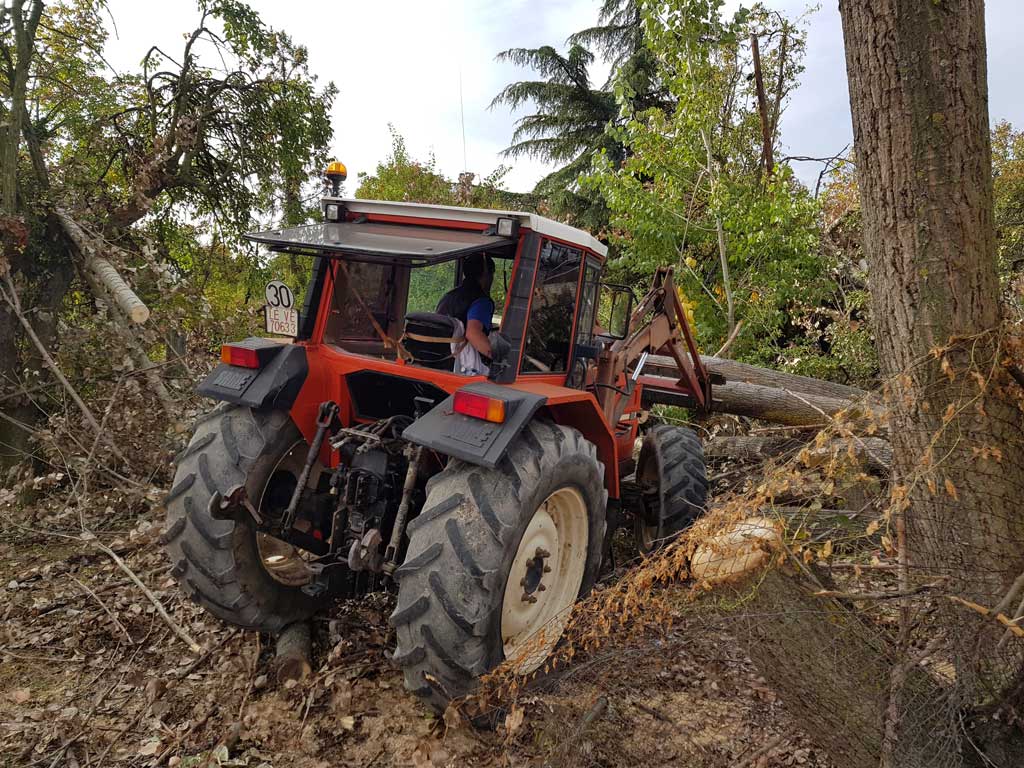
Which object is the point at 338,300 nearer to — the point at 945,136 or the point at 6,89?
the point at 945,136

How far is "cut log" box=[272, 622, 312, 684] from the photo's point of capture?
3.31 metres

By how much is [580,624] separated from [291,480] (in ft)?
5.49

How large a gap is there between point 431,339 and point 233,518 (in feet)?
4.12

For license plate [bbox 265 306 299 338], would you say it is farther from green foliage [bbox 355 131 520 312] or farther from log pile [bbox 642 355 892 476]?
green foliage [bbox 355 131 520 312]

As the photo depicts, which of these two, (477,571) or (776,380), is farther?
(776,380)

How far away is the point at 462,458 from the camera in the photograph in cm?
268

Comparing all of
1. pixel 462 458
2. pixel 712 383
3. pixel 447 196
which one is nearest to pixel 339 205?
pixel 462 458

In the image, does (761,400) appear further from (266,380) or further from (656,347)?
(266,380)

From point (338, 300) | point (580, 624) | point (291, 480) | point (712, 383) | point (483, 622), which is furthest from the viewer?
point (712, 383)

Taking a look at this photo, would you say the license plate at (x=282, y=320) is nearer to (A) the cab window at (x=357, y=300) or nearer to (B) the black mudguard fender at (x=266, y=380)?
(B) the black mudguard fender at (x=266, y=380)

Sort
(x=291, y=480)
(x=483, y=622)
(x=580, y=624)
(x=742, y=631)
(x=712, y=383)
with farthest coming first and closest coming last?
(x=712, y=383) → (x=291, y=480) → (x=580, y=624) → (x=483, y=622) → (x=742, y=631)

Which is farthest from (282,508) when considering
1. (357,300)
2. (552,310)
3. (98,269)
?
(98,269)

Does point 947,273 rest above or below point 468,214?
below

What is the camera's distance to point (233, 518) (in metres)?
3.17
